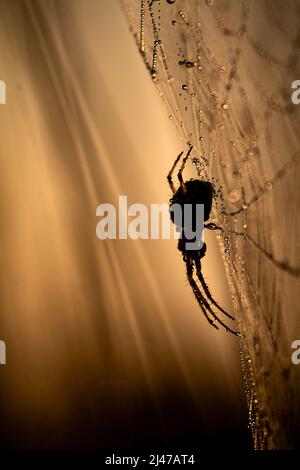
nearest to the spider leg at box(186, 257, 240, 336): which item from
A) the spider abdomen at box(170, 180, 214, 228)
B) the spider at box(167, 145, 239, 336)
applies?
the spider at box(167, 145, 239, 336)

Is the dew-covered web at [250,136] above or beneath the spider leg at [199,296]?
above

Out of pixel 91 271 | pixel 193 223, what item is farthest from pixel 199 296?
pixel 91 271

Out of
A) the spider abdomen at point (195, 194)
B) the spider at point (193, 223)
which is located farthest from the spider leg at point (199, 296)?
the spider abdomen at point (195, 194)

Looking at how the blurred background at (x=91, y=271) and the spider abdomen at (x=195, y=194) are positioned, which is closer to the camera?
the spider abdomen at (x=195, y=194)

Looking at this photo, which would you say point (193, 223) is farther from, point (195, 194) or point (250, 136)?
point (250, 136)

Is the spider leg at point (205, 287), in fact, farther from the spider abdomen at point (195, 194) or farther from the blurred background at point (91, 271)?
the spider abdomen at point (195, 194)
